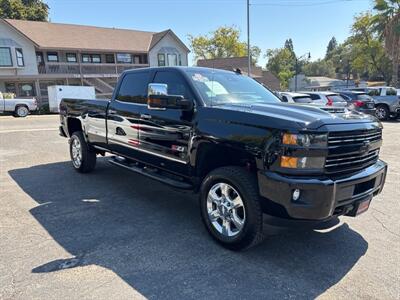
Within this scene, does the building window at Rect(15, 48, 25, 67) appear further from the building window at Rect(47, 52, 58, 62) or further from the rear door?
the rear door

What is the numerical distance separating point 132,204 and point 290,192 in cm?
282

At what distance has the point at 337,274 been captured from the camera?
3174 mm

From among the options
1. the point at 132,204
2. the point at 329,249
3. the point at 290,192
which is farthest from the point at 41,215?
the point at 329,249

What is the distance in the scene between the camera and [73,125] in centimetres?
734

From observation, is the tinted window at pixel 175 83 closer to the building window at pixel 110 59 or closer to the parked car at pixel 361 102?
the parked car at pixel 361 102

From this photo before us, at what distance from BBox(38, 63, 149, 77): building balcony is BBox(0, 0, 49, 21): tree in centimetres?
1516

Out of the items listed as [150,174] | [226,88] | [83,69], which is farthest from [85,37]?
[226,88]

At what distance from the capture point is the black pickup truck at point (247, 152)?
3070 millimetres

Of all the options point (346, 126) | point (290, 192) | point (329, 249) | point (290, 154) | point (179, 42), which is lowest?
point (329, 249)

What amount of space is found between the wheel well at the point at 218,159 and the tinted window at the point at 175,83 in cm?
74

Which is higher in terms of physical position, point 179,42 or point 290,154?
point 179,42

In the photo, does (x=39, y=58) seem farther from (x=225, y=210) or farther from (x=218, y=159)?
(x=225, y=210)

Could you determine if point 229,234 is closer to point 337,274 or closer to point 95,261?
point 337,274

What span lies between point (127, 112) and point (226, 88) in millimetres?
1689
